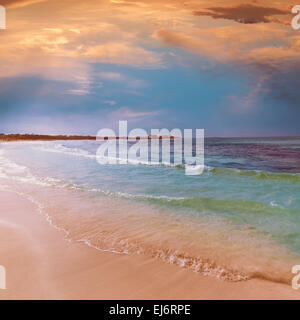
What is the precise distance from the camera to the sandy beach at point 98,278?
3.07 meters

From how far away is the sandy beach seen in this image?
10.1 feet

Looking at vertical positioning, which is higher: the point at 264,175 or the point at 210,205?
the point at 264,175

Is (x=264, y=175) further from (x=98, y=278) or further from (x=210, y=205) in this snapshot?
(x=98, y=278)

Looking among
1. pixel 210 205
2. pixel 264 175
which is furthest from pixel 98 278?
pixel 264 175

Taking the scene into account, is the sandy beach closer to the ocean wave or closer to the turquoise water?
the turquoise water

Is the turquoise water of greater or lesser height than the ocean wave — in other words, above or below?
below

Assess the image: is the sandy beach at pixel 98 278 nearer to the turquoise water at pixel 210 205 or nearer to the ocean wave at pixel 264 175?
the turquoise water at pixel 210 205

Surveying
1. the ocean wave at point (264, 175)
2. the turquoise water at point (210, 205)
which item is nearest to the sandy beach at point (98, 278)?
the turquoise water at point (210, 205)

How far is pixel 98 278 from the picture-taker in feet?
11.3

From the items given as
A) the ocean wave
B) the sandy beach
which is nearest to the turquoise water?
the ocean wave

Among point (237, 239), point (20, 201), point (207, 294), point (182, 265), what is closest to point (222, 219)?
point (237, 239)

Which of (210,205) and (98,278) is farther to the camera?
(210,205)

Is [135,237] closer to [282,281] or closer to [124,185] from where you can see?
[282,281]
